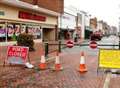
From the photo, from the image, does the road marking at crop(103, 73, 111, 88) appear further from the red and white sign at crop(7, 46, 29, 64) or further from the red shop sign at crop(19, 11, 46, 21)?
the red shop sign at crop(19, 11, 46, 21)

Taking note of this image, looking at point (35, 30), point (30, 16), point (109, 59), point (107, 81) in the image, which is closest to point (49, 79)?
point (107, 81)

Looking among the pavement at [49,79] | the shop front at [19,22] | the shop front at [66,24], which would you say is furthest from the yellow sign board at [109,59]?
the shop front at [66,24]

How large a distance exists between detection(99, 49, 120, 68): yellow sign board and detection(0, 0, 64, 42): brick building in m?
19.7

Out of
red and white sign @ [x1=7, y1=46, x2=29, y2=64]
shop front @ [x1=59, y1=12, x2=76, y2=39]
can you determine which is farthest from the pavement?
shop front @ [x1=59, y1=12, x2=76, y2=39]

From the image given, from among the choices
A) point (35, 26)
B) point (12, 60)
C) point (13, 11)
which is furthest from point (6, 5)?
Result: point (12, 60)

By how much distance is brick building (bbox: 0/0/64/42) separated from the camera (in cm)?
3462

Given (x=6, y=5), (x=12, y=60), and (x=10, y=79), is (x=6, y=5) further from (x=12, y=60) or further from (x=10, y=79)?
(x=10, y=79)

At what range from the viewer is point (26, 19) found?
4188 cm

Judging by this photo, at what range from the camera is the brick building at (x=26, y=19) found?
34.6 m

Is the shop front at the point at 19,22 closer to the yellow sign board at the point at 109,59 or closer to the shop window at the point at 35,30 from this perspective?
the shop window at the point at 35,30

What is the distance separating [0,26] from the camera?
→ 3325cm

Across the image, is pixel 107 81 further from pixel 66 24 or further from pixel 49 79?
pixel 66 24

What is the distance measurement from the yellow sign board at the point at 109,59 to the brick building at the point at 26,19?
1972 cm

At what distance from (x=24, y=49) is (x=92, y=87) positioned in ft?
19.6
